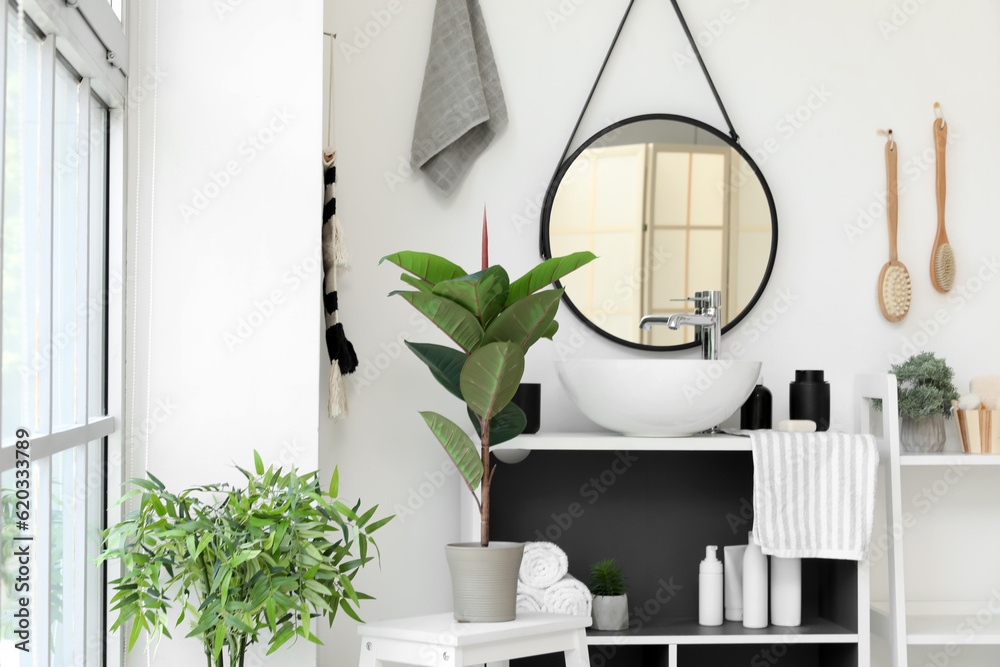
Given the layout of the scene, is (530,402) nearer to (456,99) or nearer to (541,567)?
(541,567)

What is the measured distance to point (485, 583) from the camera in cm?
159

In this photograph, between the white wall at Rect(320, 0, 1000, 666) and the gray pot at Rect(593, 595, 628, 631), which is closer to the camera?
the gray pot at Rect(593, 595, 628, 631)

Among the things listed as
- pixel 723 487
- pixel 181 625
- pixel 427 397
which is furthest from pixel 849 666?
pixel 181 625

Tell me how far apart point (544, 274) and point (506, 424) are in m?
0.32

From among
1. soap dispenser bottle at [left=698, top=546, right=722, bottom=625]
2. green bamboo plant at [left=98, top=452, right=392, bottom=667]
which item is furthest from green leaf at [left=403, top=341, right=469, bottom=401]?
soap dispenser bottle at [left=698, top=546, right=722, bottom=625]

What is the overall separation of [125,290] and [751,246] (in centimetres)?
150

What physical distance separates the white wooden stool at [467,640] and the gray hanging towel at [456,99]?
106 cm

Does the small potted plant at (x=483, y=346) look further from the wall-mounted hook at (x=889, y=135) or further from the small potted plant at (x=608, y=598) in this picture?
the wall-mounted hook at (x=889, y=135)

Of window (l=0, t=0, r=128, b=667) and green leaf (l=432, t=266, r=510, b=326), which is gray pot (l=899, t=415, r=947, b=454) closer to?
green leaf (l=432, t=266, r=510, b=326)

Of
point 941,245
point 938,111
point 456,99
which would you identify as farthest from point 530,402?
point 938,111

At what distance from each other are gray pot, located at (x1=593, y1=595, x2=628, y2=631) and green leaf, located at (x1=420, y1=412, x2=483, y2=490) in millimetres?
528

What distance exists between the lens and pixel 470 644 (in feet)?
4.94

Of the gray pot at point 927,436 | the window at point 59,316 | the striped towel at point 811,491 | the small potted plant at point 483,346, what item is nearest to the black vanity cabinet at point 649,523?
the striped towel at point 811,491

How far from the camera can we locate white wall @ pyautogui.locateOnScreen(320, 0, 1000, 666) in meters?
2.12
